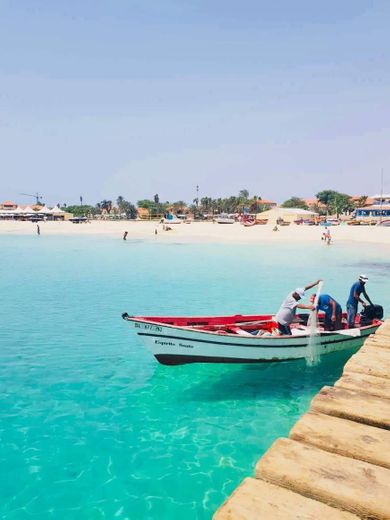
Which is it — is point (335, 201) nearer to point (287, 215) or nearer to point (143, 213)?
point (287, 215)

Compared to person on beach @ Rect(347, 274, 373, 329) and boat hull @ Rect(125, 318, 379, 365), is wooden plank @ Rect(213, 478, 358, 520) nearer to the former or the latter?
boat hull @ Rect(125, 318, 379, 365)

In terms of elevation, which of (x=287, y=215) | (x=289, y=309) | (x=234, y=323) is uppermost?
(x=287, y=215)

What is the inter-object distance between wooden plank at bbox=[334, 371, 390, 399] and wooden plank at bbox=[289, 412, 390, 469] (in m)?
1.14

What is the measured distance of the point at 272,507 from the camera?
315 centimetres

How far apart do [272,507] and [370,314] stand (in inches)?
472

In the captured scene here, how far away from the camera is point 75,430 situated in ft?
30.7

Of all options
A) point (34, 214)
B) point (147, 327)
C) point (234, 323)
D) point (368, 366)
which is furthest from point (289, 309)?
point (34, 214)

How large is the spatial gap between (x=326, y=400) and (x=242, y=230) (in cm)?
7905

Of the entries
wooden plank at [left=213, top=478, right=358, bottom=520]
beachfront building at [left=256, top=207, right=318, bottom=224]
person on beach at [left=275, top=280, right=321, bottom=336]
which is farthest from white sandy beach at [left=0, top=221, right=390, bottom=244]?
wooden plank at [left=213, top=478, right=358, bottom=520]

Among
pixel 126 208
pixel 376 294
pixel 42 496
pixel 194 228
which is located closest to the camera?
pixel 42 496

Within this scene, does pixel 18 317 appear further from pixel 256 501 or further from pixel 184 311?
pixel 256 501

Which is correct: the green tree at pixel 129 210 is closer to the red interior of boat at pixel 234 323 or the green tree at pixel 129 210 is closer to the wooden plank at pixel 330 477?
the red interior of boat at pixel 234 323

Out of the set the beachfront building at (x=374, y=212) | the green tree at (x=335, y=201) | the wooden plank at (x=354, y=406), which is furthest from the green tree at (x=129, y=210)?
the wooden plank at (x=354, y=406)

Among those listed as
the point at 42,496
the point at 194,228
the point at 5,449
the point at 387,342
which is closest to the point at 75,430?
the point at 5,449
